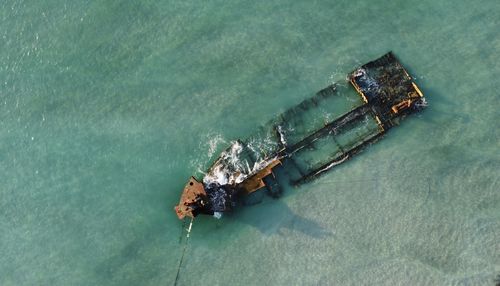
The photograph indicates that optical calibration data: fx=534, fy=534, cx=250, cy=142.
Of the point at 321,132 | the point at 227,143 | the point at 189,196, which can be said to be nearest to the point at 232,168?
the point at 227,143

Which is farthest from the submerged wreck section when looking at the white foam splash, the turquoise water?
the turquoise water

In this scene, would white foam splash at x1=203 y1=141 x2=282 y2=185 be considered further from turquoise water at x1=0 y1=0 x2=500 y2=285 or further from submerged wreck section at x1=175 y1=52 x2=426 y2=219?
turquoise water at x1=0 y1=0 x2=500 y2=285

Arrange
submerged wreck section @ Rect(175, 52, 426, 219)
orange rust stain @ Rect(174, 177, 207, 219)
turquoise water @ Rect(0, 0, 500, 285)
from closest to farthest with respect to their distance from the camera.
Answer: orange rust stain @ Rect(174, 177, 207, 219) → turquoise water @ Rect(0, 0, 500, 285) → submerged wreck section @ Rect(175, 52, 426, 219)

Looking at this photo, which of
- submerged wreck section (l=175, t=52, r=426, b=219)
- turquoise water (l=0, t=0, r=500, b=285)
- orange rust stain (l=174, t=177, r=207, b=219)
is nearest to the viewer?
orange rust stain (l=174, t=177, r=207, b=219)

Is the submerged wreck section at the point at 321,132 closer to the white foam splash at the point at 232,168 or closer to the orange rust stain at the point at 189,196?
the white foam splash at the point at 232,168

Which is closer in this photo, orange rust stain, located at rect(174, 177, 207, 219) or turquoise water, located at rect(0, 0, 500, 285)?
orange rust stain, located at rect(174, 177, 207, 219)

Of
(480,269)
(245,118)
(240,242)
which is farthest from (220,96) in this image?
(480,269)

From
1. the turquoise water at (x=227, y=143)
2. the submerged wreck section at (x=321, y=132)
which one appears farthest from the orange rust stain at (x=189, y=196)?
the turquoise water at (x=227, y=143)
